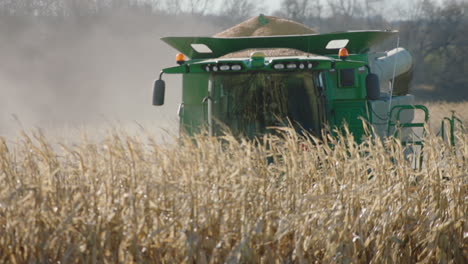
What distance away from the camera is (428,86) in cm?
4203

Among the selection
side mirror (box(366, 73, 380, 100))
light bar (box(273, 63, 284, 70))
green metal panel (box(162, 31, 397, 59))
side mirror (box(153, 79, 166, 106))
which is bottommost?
side mirror (box(153, 79, 166, 106))

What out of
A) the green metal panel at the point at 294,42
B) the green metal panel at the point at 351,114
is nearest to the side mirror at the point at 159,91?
the green metal panel at the point at 294,42

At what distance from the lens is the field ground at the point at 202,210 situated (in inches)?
168

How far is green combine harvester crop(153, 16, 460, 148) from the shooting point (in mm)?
7156

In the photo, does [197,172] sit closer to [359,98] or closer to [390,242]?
[390,242]

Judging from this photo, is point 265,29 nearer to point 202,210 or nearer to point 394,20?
point 202,210

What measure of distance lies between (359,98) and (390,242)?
3.74 meters

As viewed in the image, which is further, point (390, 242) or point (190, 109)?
point (190, 109)

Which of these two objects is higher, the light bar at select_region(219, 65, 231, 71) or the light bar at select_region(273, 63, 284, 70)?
the light bar at select_region(273, 63, 284, 70)

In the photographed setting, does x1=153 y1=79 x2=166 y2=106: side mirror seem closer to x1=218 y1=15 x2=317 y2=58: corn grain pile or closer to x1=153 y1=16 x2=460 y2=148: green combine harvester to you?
x1=153 y1=16 x2=460 y2=148: green combine harvester

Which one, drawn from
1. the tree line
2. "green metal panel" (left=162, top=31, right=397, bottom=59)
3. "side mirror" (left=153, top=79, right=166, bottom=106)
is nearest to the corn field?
"side mirror" (left=153, top=79, right=166, bottom=106)

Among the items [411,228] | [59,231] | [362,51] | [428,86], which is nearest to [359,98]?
[362,51]

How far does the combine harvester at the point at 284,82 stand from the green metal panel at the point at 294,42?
0.01m

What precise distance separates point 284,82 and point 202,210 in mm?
2977
